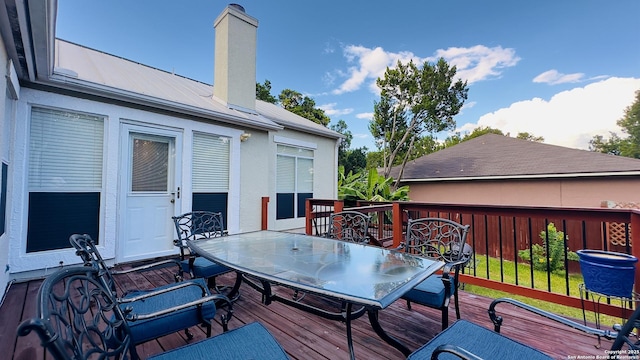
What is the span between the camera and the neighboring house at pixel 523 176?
7.60m

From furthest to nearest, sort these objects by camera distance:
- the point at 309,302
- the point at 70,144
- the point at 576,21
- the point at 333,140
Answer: the point at 576,21
the point at 333,140
the point at 70,144
the point at 309,302

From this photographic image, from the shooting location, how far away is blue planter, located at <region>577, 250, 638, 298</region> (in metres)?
2.11

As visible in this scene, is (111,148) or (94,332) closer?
(94,332)

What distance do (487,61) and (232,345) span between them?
628 inches

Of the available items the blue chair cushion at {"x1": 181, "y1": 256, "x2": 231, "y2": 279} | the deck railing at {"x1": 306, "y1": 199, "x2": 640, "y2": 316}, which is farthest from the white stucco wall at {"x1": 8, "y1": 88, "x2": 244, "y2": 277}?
the deck railing at {"x1": 306, "y1": 199, "x2": 640, "y2": 316}

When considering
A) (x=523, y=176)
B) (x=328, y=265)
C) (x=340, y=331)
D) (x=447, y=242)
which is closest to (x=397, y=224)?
(x=447, y=242)

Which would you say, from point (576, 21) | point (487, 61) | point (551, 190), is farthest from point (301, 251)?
point (487, 61)

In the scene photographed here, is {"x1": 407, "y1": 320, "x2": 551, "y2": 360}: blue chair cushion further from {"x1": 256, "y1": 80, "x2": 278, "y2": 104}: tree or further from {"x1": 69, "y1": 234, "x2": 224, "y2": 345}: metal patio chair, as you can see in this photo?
{"x1": 256, "y1": 80, "x2": 278, "y2": 104}: tree

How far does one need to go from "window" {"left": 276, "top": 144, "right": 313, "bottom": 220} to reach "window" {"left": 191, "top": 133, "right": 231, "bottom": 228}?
5.17ft

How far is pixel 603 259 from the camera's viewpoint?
218cm

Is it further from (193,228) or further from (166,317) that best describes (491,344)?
(193,228)

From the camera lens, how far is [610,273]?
84.4 inches

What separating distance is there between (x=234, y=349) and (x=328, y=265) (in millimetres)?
767

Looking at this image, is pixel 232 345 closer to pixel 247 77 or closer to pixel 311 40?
pixel 247 77
